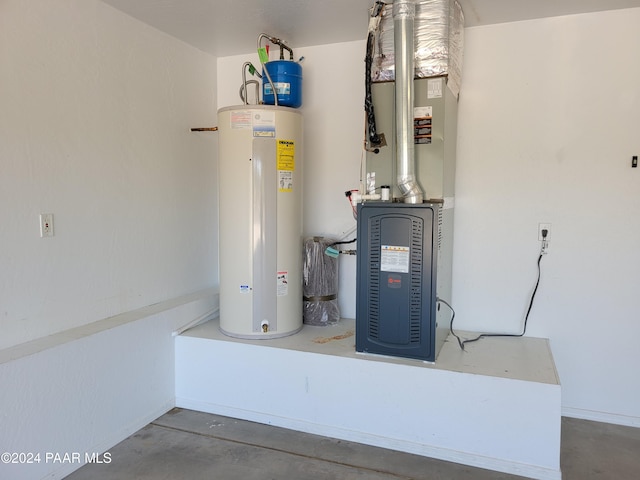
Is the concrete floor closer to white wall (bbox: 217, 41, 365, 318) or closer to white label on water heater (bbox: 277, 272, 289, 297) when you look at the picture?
white label on water heater (bbox: 277, 272, 289, 297)

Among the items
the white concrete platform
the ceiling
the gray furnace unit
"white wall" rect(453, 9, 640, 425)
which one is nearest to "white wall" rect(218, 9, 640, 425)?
"white wall" rect(453, 9, 640, 425)

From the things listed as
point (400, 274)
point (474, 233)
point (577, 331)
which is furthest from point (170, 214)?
point (577, 331)

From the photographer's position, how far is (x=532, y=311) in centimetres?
281

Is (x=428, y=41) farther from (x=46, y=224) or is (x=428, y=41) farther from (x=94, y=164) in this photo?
(x=46, y=224)

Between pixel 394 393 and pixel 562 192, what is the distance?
5.14 ft

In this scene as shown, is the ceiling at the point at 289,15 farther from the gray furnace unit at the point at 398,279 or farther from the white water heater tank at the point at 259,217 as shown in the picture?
the gray furnace unit at the point at 398,279

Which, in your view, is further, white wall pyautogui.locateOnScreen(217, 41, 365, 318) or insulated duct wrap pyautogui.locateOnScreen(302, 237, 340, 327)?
white wall pyautogui.locateOnScreen(217, 41, 365, 318)

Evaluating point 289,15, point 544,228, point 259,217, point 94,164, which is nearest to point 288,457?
point 259,217

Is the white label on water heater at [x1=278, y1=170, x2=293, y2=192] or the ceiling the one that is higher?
the ceiling

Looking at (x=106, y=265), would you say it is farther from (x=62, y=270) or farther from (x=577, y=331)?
(x=577, y=331)

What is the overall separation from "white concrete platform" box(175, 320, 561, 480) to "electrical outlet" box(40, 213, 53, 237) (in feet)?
3.32

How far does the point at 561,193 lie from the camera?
2725mm

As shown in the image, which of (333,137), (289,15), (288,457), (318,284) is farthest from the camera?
(333,137)

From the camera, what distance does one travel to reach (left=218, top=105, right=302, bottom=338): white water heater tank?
2688 mm
